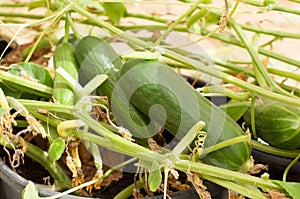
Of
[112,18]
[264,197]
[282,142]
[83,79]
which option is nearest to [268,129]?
[282,142]

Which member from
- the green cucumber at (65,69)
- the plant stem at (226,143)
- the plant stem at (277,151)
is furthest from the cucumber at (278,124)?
the green cucumber at (65,69)

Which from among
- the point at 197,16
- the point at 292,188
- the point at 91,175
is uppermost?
the point at 197,16

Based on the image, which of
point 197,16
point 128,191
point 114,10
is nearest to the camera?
point 128,191

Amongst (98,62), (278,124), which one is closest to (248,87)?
(278,124)

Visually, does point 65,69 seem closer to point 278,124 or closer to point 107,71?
point 107,71

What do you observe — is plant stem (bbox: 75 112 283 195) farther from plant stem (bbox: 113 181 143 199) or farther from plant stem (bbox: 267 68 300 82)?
plant stem (bbox: 267 68 300 82)

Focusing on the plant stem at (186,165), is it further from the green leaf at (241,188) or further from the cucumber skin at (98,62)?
the cucumber skin at (98,62)

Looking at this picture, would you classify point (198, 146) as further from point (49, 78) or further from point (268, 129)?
point (49, 78)
